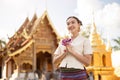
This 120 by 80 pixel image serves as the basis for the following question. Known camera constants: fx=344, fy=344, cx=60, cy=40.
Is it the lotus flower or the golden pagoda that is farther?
the golden pagoda

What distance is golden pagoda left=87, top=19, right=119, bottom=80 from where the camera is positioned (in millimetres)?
13758

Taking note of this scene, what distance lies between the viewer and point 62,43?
2.63 m

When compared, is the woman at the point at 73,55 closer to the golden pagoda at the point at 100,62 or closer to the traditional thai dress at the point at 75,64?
the traditional thai dress at the point at 75,64

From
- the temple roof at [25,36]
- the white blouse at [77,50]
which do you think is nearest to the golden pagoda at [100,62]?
the temple roof at [25,36]

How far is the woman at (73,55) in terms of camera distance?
8.43 ft

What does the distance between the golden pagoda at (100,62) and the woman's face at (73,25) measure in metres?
11.0

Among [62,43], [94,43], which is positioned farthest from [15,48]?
[62,43]

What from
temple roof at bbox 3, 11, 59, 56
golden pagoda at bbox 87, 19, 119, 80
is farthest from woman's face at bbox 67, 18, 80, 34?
temple roof at bbox 3, 11, 59, 56

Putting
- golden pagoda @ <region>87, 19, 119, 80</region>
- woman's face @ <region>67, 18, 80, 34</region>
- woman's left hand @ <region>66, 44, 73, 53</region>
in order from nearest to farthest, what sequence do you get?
woman's left hand @ <region>66, 44, 73, 53</region> < woman's face @ <region>67, 18, 80, 34</region> < golden pagoda @ <region>87, 19, 119, 80</region>

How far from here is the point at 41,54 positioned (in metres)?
17.5

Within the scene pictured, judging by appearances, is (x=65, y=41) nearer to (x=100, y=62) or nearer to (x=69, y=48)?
(x=69, y=48)

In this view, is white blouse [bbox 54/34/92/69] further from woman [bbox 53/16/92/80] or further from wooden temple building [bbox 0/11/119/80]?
wooden temple building [bbox 0/11/119/80]

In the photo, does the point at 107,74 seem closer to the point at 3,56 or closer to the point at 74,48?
the point at 3,56

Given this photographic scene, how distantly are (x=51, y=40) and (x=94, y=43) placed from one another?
2.38 m
